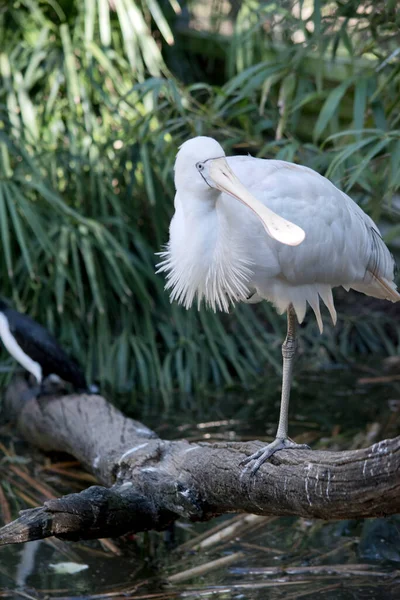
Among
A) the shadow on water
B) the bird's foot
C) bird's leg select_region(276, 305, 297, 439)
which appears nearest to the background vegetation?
the shadow on water

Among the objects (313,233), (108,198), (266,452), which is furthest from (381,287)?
(108,198)

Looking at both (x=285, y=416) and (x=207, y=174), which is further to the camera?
(x=285, y=416)

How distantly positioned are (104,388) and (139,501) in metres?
2.75

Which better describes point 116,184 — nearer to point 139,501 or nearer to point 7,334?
point 7,334

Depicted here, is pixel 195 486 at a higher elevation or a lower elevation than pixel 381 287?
lower

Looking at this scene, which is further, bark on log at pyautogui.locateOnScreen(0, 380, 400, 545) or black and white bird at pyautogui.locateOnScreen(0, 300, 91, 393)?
black and white bird at pyautogui.locateOnScreen(0, 300, 91, 393)

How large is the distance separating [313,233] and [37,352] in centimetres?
235

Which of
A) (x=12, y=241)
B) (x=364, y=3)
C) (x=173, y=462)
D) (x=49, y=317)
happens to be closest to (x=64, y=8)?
(x=12, y=241)

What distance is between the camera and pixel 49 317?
5762mm

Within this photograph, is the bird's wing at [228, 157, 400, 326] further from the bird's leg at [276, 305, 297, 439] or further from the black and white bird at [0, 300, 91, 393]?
the black and white bird at [0, 300, 91, 393]

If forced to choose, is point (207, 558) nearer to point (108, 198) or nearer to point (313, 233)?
point (313, 233)

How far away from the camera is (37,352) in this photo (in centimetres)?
514

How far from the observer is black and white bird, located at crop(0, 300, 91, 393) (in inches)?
201

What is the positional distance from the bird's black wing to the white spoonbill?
1.83 meters
